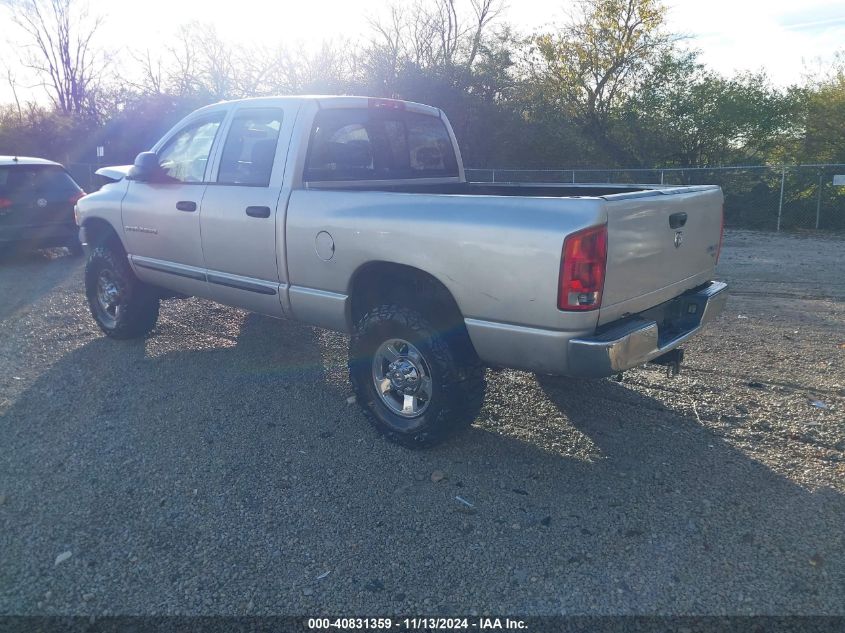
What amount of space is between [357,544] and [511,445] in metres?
1.34

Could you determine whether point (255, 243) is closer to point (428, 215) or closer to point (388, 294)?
point (388, 294)

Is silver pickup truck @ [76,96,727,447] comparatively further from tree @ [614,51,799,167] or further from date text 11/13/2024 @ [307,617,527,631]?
tree @ [614,51,799,167]

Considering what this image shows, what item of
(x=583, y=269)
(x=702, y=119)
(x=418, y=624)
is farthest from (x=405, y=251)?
(x=702, y=119)

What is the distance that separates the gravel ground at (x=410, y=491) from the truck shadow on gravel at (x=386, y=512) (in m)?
0.01

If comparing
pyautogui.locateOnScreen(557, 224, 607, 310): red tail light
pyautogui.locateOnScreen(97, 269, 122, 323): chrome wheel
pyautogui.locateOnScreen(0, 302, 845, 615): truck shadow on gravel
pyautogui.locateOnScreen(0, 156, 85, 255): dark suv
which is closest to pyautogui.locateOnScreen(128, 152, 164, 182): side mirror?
pyautogui.locateOnScreen(97, 269, 122, 323): chrome wheel

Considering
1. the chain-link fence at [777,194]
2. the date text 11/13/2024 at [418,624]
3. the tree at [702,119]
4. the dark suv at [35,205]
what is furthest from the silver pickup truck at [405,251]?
the tree at [702,119]

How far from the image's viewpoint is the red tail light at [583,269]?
3.14 metres

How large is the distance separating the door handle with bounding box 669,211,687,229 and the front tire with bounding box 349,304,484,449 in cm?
127

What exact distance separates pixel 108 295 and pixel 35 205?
4.99 metres

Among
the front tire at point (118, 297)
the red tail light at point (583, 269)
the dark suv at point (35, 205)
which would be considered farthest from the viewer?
the dark suv at point (35, 205)

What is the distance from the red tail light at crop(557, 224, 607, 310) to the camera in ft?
10.3

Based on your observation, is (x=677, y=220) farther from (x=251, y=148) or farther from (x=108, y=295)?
(x=108, y=295)

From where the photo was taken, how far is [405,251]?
3.76m

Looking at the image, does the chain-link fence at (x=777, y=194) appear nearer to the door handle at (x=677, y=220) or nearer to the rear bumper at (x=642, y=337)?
the rear bumper at (x=642, y=337)
